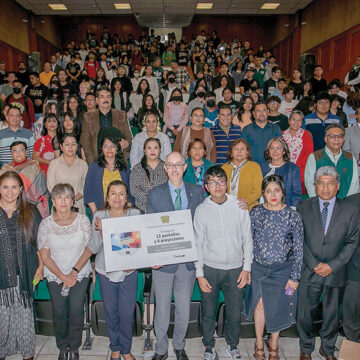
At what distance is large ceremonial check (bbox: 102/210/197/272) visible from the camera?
2.84 meters

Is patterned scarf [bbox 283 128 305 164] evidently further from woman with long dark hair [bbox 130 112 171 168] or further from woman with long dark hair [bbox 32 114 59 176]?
woman with long dark hair [bbox 32 114 59 176]

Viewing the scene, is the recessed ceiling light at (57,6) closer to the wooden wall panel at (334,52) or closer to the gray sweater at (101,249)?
the wooden wall panel at (334,52)

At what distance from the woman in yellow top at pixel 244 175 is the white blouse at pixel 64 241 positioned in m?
1.56

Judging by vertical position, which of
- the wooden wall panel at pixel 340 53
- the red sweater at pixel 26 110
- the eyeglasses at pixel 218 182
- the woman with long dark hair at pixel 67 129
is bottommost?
the eyeglasses at pixel 218 182

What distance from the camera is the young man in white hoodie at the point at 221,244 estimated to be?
299 centimetres

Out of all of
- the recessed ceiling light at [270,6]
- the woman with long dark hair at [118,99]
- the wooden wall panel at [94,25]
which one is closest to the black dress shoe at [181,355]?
the woman with long dark hair at [118,99]

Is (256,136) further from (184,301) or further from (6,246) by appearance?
(6,246)

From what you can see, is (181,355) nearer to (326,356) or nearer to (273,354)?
(273,354)

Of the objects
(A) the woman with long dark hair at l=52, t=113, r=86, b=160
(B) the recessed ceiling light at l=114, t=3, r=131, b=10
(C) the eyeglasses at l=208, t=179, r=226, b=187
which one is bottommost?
(C) the eyeglasses at l=208, t=179, r=226, b=187

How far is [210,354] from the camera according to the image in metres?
3.18

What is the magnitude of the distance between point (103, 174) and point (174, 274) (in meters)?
1.36

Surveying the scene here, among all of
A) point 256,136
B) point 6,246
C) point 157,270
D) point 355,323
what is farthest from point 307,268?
point 6,246

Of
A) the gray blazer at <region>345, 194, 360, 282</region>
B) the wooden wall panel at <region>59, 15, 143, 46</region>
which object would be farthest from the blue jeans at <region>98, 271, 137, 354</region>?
the wooden wall panel at <region>59, 15, 143, 46</region>

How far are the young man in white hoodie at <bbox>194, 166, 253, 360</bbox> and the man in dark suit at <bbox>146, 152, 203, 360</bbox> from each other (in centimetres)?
13
